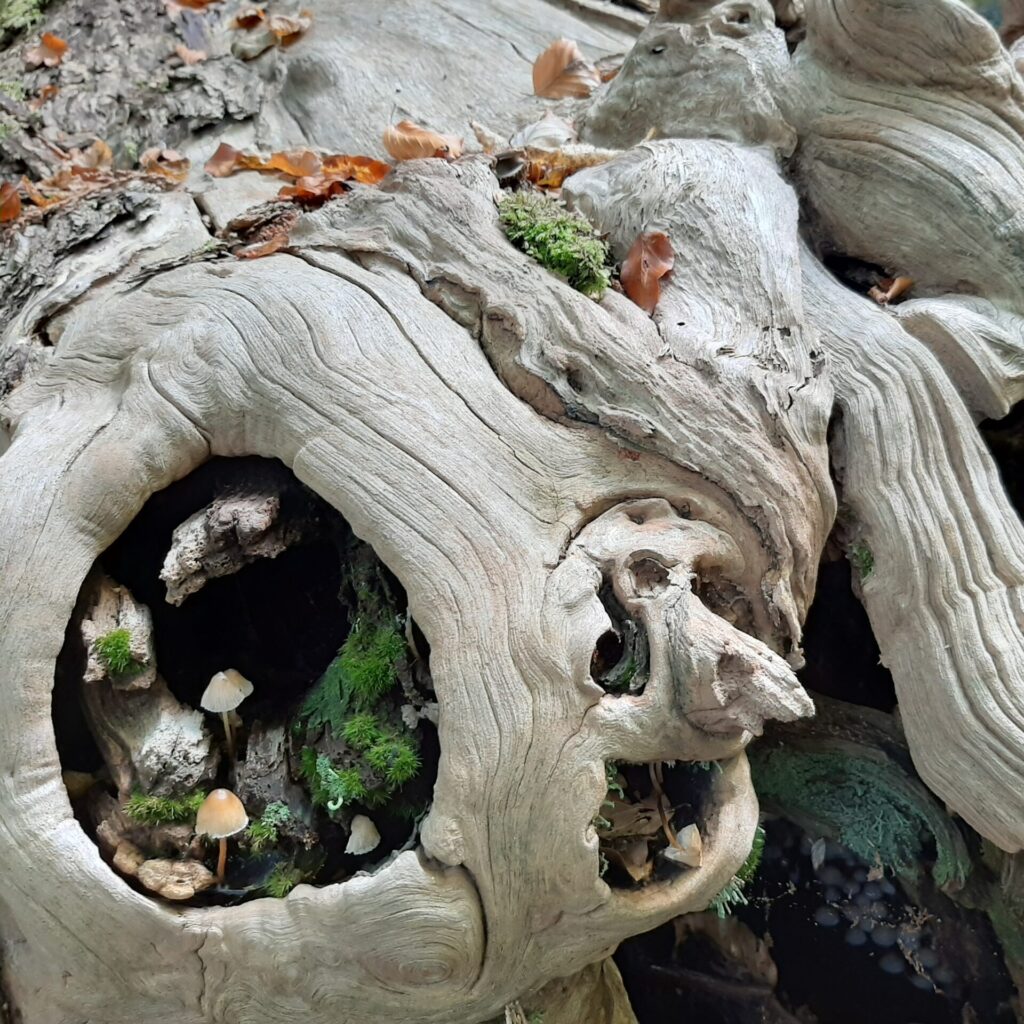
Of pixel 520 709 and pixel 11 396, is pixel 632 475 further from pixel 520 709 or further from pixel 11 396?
pixel 11 396

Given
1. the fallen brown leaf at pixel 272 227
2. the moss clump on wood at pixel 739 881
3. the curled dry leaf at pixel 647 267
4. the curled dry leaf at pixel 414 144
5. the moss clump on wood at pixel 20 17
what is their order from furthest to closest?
the moss clump on wood at pixel 20 17, the curled dry leaf at pixel 414 144, the fallen brown leaf at pixel 272 227, the curled dry leaf at pixel 647 267, the moss clump on wood at pixel 739 881

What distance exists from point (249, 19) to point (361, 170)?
214 cm

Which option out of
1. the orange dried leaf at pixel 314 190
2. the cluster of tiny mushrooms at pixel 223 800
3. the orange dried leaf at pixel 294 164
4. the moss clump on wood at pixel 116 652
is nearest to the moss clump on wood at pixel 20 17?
the orange dried leaf at pixel 294 164

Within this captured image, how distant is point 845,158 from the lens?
9.97ft

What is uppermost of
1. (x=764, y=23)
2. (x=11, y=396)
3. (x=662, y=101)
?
(x=764, y=23)

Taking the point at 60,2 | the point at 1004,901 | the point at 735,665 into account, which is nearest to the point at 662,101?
the point at 735,665

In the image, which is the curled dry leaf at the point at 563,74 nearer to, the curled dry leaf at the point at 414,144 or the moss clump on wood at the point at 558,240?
the curled dry leaf at the point at 414,144

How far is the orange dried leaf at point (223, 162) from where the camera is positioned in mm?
3756

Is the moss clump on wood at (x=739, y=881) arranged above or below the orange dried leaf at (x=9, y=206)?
below

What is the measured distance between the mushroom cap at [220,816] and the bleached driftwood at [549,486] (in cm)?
19

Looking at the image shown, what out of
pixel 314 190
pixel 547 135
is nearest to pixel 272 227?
pixel 314 190

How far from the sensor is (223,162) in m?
3.76

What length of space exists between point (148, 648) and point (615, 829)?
125 cm

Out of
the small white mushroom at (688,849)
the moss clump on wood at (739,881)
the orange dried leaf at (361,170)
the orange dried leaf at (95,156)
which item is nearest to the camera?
the small white mushroom at (688,849)
